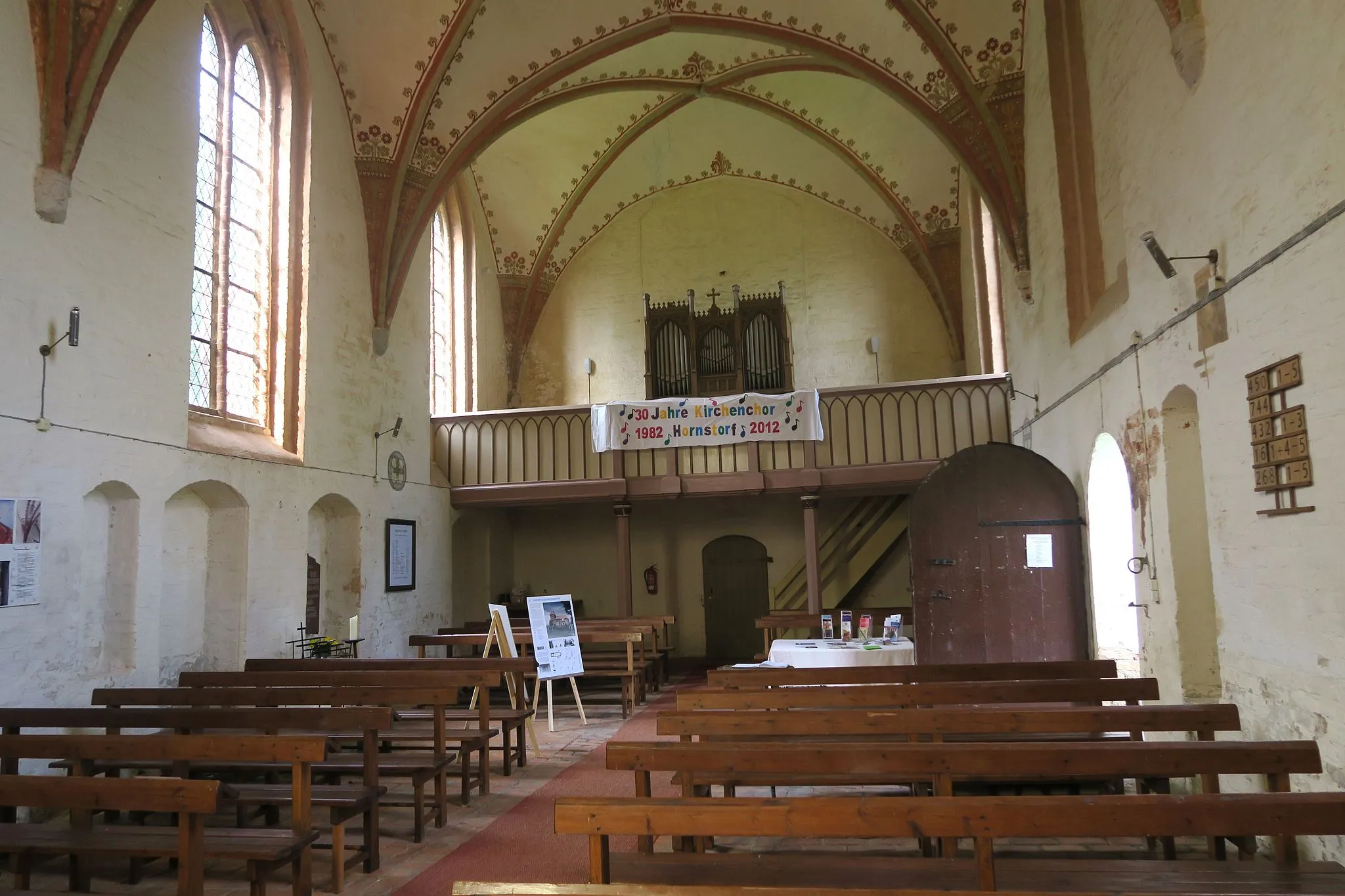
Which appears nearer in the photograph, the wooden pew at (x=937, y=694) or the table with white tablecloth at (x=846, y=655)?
the wooden pew at (x=937, y=694)

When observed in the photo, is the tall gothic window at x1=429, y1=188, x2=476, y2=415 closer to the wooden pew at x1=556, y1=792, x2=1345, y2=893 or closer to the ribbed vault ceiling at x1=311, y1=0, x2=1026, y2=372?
the ribbed vault ceiling at x1=311, y1=0, x2=1026, y2=372

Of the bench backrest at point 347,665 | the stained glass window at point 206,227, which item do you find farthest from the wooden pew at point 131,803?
the stained glass window at point 206,227

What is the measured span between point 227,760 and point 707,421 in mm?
9427

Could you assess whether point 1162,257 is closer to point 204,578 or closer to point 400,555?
point 204,578

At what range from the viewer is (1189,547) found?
615cm

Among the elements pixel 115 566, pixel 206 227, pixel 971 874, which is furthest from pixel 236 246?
pixel 971 874

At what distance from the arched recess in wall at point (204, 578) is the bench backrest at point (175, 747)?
13.6 feet

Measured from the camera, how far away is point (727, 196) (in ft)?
54.6

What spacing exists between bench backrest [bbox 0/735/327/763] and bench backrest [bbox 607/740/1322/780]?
1450mm

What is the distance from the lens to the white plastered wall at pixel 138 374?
6570 millimetres

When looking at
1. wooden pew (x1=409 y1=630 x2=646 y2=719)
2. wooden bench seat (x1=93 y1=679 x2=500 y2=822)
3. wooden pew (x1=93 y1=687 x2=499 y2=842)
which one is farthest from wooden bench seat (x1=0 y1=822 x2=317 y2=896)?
wooden pew (x1=409 y1=630 x2=646 y2=719)

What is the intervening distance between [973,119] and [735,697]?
7.67 meters

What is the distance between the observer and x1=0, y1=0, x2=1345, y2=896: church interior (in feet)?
13.6

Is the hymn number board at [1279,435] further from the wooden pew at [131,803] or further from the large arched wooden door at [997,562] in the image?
the wooden pew at [131,803]
